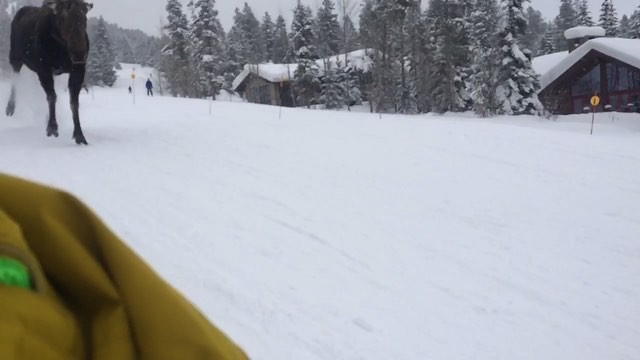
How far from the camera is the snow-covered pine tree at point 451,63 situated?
4912 cm

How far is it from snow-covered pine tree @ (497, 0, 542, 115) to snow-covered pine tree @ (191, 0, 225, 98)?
28.9 meters

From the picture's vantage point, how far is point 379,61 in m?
52.2

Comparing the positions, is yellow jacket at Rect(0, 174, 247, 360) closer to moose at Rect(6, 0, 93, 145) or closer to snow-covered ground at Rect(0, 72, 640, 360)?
snow-covered ground at Rect(0, 72, 640, 360)

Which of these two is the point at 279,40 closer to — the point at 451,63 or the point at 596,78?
the point at 451,63

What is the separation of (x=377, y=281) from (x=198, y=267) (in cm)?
148

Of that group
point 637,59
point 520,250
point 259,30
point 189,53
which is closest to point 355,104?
point 189,53

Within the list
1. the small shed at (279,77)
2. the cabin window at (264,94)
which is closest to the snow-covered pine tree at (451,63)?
the small shed at (279,77)

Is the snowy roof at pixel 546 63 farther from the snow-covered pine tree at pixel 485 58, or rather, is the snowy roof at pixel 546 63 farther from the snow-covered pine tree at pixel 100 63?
the snow-covered pine tree at pixel 100 63

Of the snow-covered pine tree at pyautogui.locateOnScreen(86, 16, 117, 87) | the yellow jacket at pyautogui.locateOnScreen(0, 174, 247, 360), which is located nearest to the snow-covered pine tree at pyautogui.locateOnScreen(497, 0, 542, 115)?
the yellow jacket at pyautogui.locateOnScreen(0, 174, 247, 360)

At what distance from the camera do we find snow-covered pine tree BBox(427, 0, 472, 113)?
49.1 m

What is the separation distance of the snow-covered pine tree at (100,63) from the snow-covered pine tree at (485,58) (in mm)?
53904

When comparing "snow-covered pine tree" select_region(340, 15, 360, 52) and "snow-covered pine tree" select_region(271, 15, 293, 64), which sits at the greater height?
"snow-covered pine tree" select_region(271, 15, 293, 64)

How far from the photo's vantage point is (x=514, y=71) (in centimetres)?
4172

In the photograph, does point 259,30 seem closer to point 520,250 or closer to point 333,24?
point 333,24
